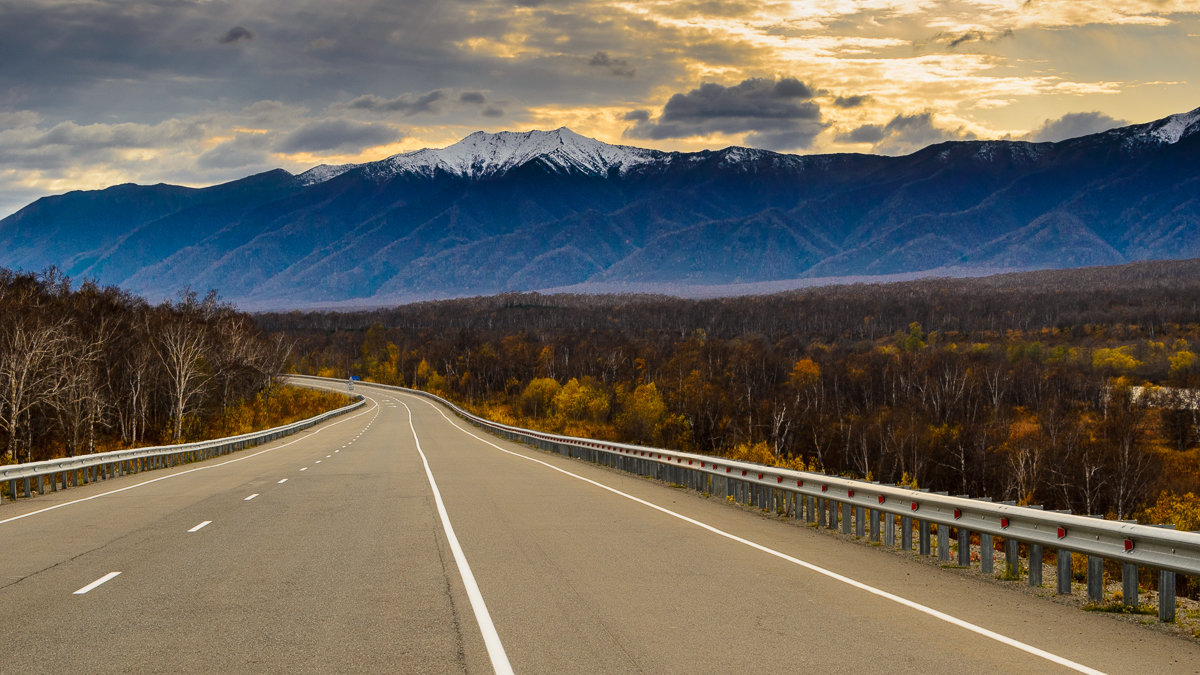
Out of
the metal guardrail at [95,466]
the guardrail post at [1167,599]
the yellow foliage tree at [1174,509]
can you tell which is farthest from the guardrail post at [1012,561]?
the yellow foliage tree at [1174,509]

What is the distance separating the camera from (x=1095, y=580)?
34.9 ft

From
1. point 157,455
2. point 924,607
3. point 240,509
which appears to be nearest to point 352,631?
point 924,607

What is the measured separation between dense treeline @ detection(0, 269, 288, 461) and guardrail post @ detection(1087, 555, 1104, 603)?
157 ft

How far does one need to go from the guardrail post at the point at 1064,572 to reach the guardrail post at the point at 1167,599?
134 cm

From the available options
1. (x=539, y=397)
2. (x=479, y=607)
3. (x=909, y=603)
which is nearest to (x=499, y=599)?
(x=479, y=607)

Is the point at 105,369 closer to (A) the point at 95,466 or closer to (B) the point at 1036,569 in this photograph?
(A) the point at 95,466

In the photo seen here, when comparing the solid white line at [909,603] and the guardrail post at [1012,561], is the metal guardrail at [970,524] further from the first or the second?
the solid white line at [909,603]

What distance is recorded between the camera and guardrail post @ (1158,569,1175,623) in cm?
964

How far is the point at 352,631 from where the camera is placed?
8.68 m

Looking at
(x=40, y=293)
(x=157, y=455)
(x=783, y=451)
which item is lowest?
(x=783, y=451)

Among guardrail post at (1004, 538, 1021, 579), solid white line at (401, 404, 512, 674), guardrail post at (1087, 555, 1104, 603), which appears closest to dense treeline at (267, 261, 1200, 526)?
solid white line at (401, 404, 512, 674)

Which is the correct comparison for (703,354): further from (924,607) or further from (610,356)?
(924,607)

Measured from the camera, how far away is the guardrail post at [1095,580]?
10555mm

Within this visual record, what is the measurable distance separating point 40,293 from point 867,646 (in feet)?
253
